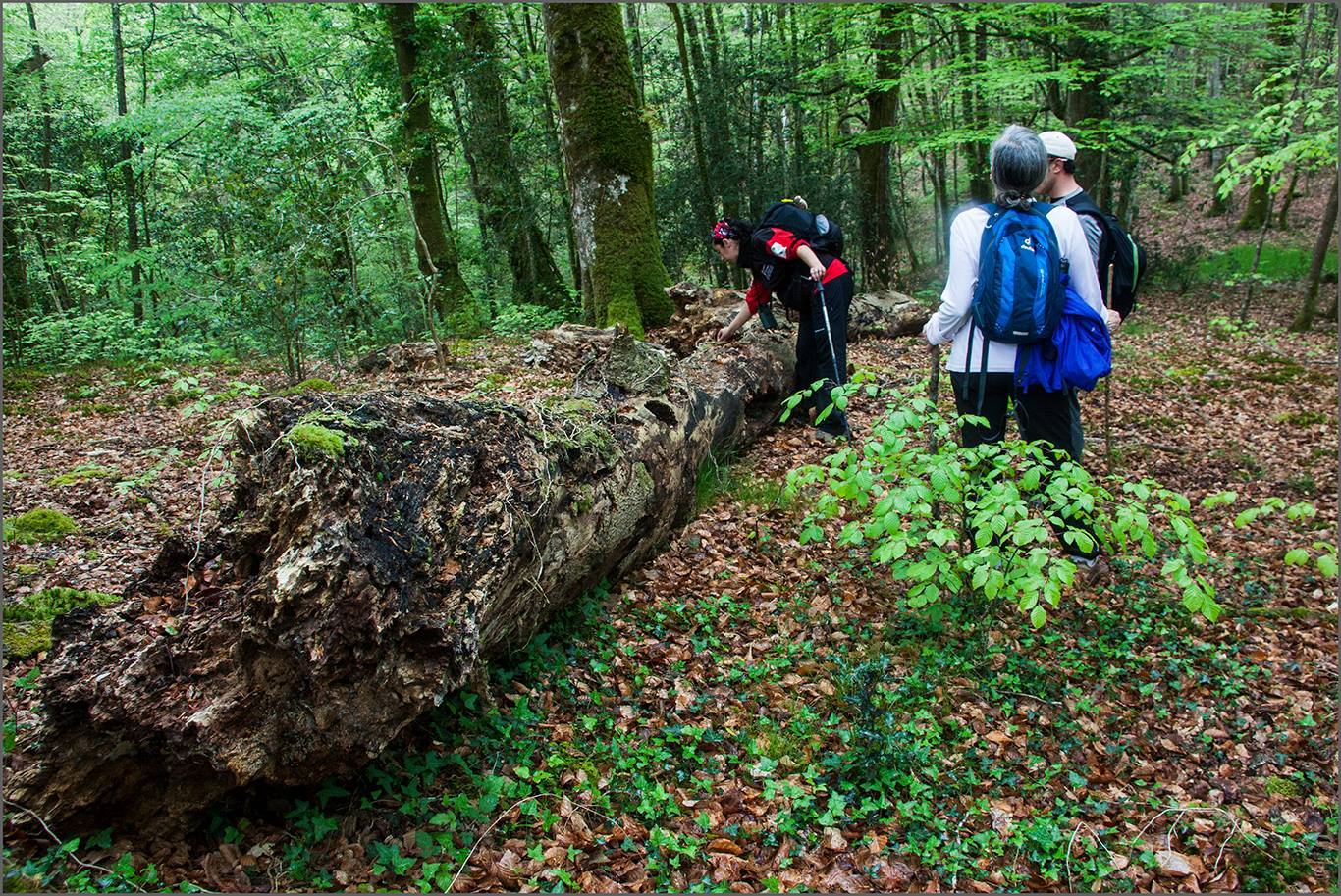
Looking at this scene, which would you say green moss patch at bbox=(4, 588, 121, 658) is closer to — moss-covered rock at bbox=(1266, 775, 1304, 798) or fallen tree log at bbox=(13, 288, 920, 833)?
fallen tree log at bbox=(13, 288, 920, 833)

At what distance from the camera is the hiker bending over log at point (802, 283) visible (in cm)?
617

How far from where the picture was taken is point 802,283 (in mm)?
6270

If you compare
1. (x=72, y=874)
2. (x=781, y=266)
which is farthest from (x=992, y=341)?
(x=72, y=874)

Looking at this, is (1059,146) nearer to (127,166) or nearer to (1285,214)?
(127,166)

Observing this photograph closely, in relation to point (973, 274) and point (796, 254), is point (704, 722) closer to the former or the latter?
point (973, 274)

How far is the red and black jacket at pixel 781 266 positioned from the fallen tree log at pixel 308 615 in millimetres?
3310

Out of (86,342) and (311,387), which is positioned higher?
(86,342)

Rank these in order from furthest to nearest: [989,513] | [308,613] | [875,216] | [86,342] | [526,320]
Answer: [875,216] → [86,342] → [526,320] → [989,513] → [308,613]

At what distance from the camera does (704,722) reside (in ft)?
11.7

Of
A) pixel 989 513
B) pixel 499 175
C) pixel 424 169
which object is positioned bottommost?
pixel 989 513

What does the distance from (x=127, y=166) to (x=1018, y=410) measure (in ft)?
57.7

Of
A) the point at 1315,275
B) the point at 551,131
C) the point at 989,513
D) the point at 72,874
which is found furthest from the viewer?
the point at 551,131

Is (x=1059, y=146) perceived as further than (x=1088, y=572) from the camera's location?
No

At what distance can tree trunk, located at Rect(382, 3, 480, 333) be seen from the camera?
1279cm
